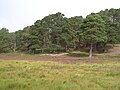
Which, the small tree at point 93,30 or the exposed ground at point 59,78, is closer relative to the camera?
the exposed ground at point 59,78

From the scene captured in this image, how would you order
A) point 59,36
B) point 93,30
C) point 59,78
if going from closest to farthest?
point 59,78
point 93,30
point 59,36

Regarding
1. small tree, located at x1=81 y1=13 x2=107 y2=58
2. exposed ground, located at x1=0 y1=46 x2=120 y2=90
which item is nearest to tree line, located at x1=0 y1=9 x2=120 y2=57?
small tree, located at x1=81 y1=13 x2=107 y2=58

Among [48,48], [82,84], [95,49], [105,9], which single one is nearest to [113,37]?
[95,49]

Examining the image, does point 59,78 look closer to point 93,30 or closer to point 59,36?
point 93,30

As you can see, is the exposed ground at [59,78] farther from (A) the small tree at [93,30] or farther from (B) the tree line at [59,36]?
(B) the tree line at [59,36]

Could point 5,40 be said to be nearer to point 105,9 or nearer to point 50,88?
Result: point 105,9

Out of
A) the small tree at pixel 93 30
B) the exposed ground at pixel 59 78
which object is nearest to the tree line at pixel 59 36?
the small tree at pixel 93 30

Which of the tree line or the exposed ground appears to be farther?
the tree line

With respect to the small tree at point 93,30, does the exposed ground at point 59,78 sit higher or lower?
lower

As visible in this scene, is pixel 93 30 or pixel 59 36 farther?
pixel 59 36

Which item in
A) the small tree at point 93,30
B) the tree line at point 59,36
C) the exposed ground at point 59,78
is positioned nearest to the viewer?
the exposed ground at point 59,78

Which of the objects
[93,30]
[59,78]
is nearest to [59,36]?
[93,30]

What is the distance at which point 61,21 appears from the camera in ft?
260

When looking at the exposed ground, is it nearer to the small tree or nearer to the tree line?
the small tree
